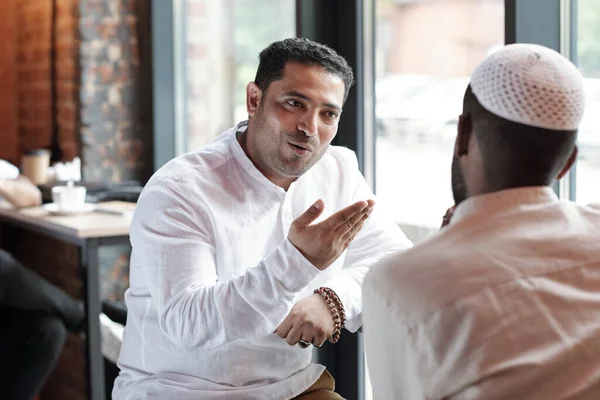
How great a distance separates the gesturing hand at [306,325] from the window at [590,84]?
2.55 feet

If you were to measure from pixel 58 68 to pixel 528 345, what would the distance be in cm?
313

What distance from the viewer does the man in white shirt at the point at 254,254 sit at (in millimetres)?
1509

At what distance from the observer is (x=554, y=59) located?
1113 mm

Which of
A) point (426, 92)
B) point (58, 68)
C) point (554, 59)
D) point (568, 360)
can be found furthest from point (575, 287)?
point (58, 68)

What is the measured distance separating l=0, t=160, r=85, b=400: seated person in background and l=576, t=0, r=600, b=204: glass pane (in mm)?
1611

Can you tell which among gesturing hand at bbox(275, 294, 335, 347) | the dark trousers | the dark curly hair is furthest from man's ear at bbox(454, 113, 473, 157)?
the dark trousers

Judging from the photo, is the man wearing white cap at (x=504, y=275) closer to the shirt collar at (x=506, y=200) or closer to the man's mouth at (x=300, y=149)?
the shirt collar at (x=506, y=200)

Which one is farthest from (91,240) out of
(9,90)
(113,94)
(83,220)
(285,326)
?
(9,90)

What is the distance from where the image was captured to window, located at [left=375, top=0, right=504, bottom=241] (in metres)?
2.37

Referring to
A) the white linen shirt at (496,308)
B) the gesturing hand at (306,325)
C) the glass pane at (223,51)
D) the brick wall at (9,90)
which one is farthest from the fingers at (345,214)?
the brick wall at (9,90)

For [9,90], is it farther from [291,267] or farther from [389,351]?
[389,351]

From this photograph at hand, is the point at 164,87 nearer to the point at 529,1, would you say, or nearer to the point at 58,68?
the point at 58,68

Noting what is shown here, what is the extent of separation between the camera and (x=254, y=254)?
1793 millimetres

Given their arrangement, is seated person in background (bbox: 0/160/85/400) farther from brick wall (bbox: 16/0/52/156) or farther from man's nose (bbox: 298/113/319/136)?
brick wall (bbox: 16/0/52/156)
